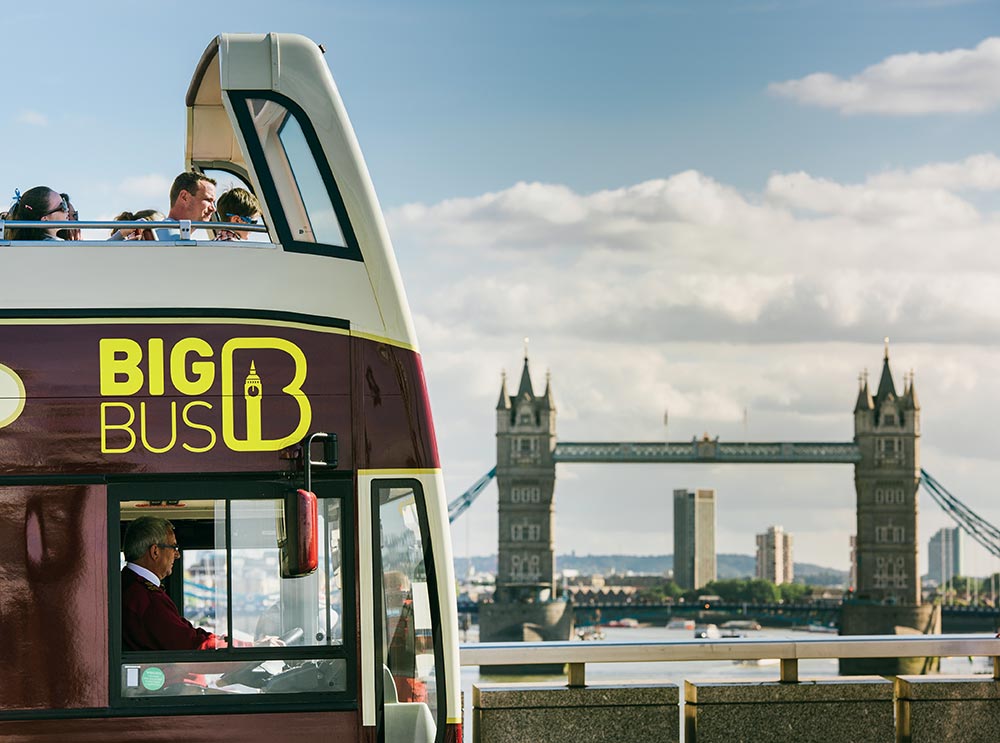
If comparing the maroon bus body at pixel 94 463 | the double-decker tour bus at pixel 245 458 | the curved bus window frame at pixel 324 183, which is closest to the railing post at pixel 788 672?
the double-decker tour bus at pixel 245 458

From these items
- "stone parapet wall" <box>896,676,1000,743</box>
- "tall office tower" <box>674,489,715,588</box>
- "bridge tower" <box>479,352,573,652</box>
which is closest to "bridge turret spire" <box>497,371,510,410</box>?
"bridge tower" <box>479,352,573,652</box>

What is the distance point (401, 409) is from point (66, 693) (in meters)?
1.42

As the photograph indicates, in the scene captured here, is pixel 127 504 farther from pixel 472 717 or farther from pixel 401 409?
pixel 472 717

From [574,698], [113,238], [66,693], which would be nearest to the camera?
[66,693]

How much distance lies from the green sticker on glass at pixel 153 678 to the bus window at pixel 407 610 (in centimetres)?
73

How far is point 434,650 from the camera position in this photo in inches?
209

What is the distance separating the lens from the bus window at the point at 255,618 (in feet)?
16.9

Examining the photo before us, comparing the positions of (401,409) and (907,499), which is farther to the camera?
(907,499)

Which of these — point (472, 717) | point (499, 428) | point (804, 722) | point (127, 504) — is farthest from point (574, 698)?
point (499, 428)

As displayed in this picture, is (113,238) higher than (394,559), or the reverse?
(113,238)

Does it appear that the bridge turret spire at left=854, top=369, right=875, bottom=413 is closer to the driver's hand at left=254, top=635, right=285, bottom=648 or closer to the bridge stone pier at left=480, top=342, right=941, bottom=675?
the bridge stone pier at left=480, top=342, right=941, bottom=675

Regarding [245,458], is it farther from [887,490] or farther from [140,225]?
[887,490]

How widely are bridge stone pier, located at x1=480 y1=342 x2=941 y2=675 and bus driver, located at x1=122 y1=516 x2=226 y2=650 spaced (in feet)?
336

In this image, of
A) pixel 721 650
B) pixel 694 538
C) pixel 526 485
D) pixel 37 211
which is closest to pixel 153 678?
pixel 37 211
